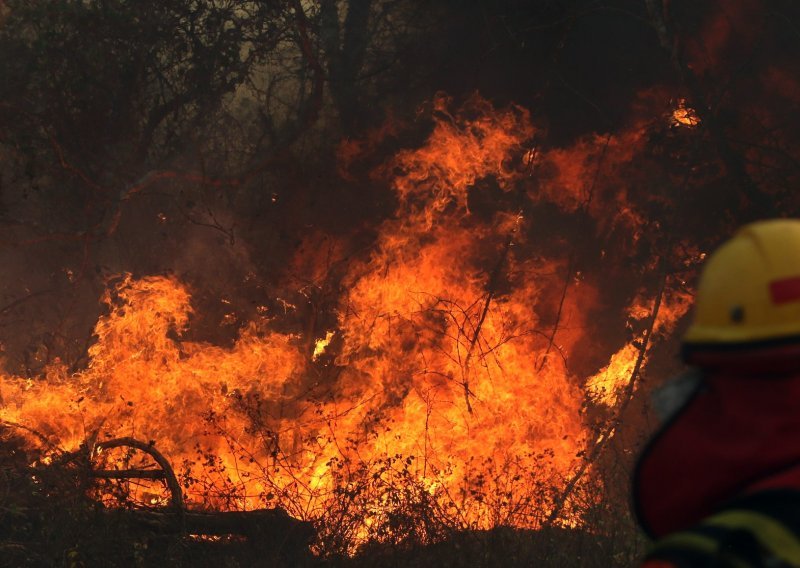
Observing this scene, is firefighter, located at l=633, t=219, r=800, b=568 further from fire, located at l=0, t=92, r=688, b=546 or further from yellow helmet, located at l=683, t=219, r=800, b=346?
fire, located at l=0, t=92, r=688, b=546

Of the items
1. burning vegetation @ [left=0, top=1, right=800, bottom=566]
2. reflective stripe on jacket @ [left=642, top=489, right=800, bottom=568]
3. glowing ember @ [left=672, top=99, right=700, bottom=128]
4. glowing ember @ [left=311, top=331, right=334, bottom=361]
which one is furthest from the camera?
glowing ember @ [left=311, top=331, right=334, bottom=361]

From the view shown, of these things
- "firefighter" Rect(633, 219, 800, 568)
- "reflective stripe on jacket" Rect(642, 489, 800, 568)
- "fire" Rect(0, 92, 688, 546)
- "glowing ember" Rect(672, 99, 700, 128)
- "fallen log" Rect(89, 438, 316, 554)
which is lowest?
"reflective stripe on jacket" Rect(642, 489, 800, 568)

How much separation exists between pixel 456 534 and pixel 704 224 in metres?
5.61

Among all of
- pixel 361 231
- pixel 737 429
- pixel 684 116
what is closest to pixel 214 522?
pixel 361 231

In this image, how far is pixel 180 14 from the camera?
10.4m

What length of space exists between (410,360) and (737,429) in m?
8.79

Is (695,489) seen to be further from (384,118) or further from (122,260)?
(122,260)

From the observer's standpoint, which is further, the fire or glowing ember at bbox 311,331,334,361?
glowing ember at bbox 311,331,334,361

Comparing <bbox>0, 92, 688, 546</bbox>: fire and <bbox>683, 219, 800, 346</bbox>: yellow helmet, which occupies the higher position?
<bbox>0, 92, 688, 546</bbox>: fire

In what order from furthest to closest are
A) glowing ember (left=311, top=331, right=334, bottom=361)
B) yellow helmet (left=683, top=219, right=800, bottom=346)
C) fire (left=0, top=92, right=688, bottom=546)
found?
glowing ember (left=311, top=331, right=334, bottom=361), fire (left=0, top=92, right=688, bottom=546), yellow helmet (left=683, top=219, right=800, bottom=346)

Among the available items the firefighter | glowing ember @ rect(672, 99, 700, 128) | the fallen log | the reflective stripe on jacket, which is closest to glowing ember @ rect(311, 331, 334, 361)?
the fallen log

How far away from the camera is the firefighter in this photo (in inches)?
54.9

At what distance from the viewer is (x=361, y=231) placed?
36.5 feet

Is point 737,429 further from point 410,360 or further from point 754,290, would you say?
point 410,360
